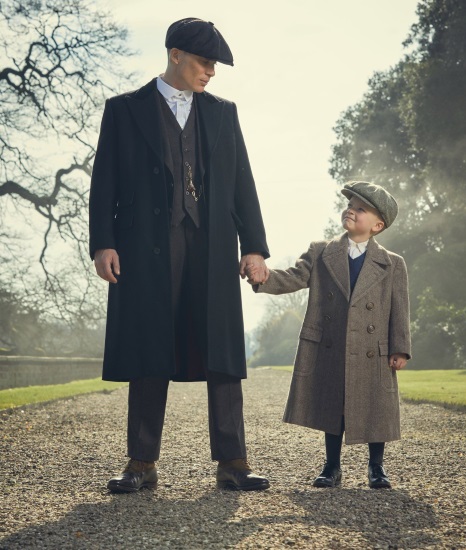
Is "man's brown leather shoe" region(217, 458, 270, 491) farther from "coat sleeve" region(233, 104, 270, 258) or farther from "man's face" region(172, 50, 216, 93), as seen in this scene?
"man's face" region(172, 50, 216, 93)

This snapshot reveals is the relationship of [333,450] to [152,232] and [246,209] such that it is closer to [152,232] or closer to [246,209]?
[246,209]

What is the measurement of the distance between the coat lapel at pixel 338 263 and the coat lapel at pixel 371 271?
0.06 metres

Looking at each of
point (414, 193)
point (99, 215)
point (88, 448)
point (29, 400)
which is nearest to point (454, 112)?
point (414, 193)

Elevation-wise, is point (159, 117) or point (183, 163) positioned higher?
point (159, 117)

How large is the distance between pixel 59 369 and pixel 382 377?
23393 mm

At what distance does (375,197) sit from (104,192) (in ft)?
5.18

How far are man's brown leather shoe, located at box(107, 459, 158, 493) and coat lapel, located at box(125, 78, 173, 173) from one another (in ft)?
5.22

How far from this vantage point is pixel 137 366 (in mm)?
4730

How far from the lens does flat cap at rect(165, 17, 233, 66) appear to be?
191 inches

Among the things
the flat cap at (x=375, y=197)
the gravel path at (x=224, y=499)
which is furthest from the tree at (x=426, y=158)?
the flat cap at (x=375, y=197)

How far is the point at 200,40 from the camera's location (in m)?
4.84

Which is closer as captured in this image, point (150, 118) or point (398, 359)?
point (150, 118)

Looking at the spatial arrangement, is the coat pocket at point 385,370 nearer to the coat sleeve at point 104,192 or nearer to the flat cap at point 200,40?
the coat sleeve at point 104,192

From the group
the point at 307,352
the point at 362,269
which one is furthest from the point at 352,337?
the point at 362,269
